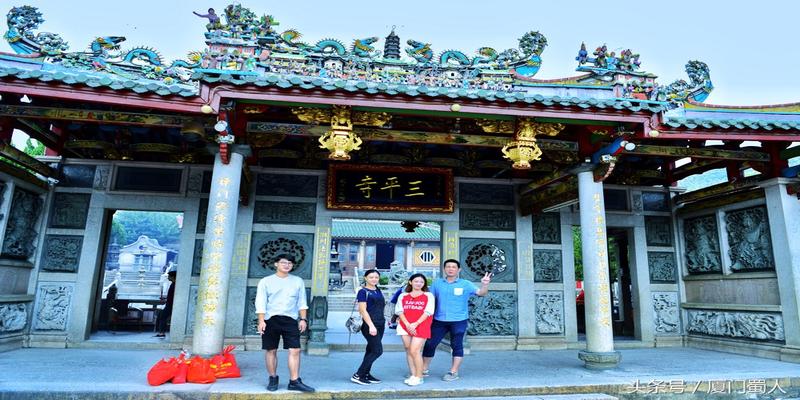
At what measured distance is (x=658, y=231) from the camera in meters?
8.47

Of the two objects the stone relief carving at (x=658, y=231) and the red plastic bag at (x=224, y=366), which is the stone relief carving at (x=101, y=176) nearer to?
the red plastic bag at (x=224, y=366)

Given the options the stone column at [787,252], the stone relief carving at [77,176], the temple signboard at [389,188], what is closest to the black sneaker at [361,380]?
the temple signboard at [389,188]

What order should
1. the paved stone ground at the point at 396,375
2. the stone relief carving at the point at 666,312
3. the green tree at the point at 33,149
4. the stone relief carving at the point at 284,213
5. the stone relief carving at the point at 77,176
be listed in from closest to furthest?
the paved stone ground at the point at 396,375 → the stone relief carving at the point at 77,176 → the stone relief carving at the point at 284,213 → the stone relief carving at the point at 666,312 → the green tree at the point at 33,149

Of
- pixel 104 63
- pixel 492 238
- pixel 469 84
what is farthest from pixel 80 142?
pixel 492 238

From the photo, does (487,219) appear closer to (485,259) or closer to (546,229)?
(485,259)

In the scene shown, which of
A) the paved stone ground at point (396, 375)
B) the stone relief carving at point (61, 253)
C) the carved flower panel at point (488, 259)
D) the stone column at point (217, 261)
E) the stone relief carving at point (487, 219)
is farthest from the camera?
the stone relief carving at point (487, 219)

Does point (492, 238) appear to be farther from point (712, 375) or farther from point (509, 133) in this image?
point (712, 375)

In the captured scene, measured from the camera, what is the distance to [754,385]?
516cm

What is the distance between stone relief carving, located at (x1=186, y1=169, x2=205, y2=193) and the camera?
7.50 m

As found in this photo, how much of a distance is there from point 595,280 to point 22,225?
8.16m

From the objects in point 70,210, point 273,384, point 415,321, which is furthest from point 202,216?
point 415,321

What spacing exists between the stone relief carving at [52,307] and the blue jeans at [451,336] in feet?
18.8

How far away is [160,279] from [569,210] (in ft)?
71.1

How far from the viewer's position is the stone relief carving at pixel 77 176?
7250mm
